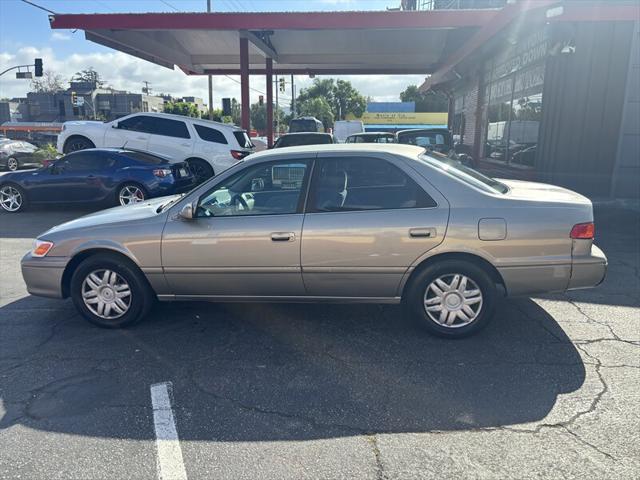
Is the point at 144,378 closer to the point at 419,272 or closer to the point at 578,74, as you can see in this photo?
the point at 419,272

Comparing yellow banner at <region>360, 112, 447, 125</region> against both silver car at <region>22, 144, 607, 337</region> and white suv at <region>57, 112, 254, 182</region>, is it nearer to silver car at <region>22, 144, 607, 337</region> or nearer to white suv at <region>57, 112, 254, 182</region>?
white suv at <region>57, 112, 254, 182</region>

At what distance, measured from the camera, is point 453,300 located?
4.11 meters

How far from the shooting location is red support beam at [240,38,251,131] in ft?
50.2

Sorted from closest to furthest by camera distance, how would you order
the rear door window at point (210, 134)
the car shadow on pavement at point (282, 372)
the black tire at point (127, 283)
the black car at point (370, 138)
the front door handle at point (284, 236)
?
1. the car shadow on pavement at point (282, 372)
2. the front door handle at point (284, 236)
3. the black tire at point (127, 283)
4. the rear door window at point (210, 134)
5. the black car at point (370, 138)

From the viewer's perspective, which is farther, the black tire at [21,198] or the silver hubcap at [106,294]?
the black tire at [21,198]

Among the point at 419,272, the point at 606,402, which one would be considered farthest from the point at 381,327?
the point at 606,402

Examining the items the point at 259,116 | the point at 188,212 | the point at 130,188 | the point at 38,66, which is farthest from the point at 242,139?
the point at 259,116

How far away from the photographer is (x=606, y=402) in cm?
326

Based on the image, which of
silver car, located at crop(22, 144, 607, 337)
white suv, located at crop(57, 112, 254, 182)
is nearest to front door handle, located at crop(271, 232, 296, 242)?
silver car, located at crop(22, 144, 607, 337)

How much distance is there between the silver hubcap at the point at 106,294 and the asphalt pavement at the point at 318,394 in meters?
0.21

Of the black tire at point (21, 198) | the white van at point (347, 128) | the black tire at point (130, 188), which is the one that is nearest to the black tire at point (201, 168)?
the black tire at point (130, 188)

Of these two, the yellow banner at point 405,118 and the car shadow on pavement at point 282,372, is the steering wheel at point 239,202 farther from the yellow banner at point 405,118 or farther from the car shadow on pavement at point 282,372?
the yellow banner at point 405,118

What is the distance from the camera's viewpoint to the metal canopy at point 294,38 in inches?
506

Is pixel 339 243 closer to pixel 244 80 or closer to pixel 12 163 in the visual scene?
pixel 244 80
